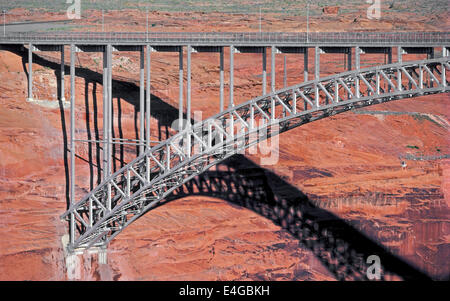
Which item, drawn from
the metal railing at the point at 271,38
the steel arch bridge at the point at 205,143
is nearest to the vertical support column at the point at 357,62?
the steel arch bridge at the point at 205,143

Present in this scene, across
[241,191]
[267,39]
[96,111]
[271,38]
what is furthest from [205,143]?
[241,191]

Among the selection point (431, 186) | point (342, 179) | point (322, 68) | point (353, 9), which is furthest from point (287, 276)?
point (353, 9)

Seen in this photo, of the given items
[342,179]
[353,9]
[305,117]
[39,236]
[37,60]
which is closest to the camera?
[305,117]

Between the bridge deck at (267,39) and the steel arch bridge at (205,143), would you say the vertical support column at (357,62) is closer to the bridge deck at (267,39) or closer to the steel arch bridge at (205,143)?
the steel arch bridge at (205,143)

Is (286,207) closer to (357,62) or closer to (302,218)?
(302,218)

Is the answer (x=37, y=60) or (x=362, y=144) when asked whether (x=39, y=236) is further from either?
(x=362, y=144)
